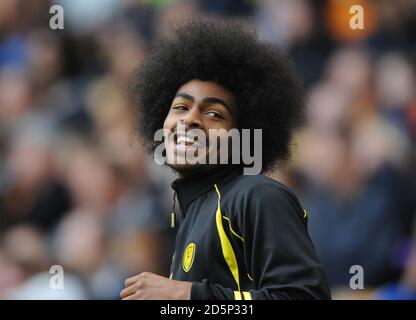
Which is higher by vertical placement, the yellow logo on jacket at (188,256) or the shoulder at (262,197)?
the shoulder at (262,197)

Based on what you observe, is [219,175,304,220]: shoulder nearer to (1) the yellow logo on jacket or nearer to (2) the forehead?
(1) the yellow logo on jacket

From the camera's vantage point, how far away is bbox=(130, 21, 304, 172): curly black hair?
3.04m

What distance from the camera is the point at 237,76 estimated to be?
3037mm

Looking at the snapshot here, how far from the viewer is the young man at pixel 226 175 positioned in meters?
2.41

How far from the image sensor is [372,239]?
5.05m

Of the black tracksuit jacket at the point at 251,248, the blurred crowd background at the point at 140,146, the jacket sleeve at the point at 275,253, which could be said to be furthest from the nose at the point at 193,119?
the blurred crowd background at the point at 140,146

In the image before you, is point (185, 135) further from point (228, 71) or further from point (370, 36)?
point (370, 36)

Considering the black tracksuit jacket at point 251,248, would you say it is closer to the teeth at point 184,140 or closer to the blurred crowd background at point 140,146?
the teeth at point 184,140

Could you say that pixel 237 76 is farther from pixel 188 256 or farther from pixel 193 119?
pixel 188 256

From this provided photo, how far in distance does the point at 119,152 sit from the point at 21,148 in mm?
770

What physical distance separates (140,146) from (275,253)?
2459 mm

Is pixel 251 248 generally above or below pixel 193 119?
below

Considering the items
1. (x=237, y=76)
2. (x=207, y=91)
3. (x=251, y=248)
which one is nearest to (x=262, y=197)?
(x=251, y=248)
